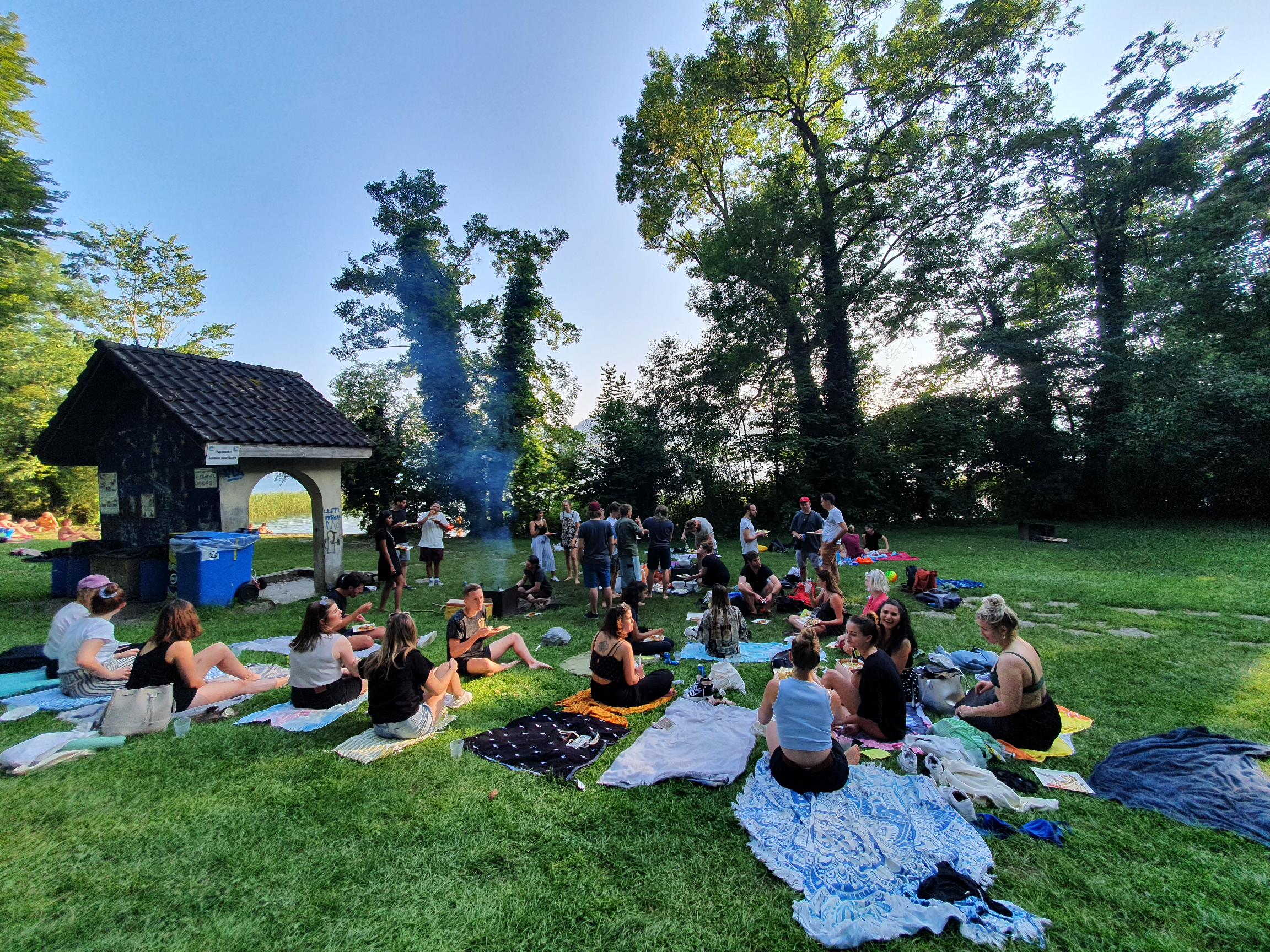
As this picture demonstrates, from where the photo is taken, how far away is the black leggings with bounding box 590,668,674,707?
5246mm

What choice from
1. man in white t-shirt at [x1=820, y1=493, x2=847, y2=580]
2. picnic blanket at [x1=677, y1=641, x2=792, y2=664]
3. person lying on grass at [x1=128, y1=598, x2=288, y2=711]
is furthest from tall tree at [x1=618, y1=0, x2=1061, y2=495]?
person lying on grass at [x1=128, y1=598, x2=288, y2=711]

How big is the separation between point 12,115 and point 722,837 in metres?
23.8

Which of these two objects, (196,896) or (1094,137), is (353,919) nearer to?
(196,896)

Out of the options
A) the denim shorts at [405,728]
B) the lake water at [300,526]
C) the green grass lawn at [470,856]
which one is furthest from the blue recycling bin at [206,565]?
Result: the lake water at [300,526]

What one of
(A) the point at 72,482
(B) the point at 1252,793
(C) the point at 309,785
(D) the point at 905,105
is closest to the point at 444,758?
(C) the point at 309,785

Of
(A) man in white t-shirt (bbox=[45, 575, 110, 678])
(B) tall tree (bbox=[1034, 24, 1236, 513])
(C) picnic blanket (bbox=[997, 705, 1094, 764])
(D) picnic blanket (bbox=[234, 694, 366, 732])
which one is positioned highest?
(B) tall tree (bbox=[1034, 24, 1236, 513])

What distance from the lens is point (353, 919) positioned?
2697 millimetres

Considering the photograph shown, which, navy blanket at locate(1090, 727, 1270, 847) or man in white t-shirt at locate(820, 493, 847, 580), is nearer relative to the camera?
navy blanket at locate(1090, 727, 1270, 847)

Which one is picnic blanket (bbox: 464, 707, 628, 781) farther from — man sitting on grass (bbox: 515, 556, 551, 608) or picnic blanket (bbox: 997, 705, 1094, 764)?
man sitting on grass (bbox: 515, 556, 551, 608)

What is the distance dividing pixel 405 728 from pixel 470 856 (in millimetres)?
1763

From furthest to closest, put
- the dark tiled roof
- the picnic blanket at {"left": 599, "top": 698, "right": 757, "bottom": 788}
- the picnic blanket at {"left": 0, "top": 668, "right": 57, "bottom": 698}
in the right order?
the dark tiled roof → the picnic blanket at {"left": 0, "top": 668, "right": 57, "bottom": 698} → the picnic blanket at {"left": 599, "top": 698, "right": 757, "bottom": 788}

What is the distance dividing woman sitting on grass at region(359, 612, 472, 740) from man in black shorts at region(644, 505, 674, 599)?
572cm

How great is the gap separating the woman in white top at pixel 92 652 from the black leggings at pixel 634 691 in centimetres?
459

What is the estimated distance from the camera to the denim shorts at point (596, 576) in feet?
29.1
